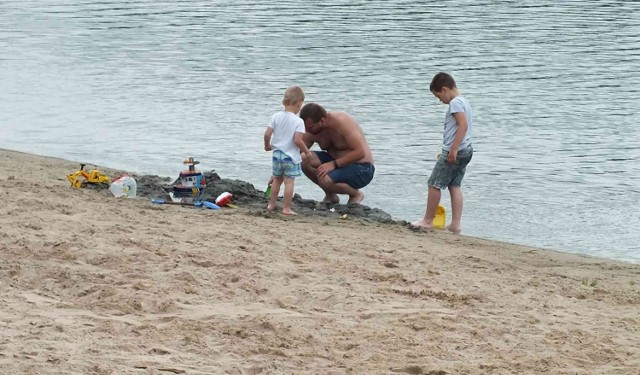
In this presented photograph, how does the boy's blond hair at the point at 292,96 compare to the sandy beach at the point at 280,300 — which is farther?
the boy's blond hair at the point at 292,96

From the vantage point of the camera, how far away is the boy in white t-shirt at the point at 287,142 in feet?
31.5

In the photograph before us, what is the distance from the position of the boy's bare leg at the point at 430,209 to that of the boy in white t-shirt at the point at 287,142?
3.78 feet

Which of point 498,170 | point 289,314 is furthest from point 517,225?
point 289,314

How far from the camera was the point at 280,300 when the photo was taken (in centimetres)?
686

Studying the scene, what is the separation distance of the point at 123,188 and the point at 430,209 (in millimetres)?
2655

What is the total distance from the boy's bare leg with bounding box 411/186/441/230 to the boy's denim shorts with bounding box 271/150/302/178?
1.15m

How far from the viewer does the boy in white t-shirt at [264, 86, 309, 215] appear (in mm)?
9609

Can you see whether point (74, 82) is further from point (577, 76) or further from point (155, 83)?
point (577, 76)

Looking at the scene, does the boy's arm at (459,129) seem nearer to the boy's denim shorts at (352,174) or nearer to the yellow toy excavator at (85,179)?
the boy's denim shorts at (352,174)

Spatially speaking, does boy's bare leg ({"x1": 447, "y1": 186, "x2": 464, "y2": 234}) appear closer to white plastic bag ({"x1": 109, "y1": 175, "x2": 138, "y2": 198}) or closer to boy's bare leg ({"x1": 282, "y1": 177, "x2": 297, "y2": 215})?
boy's bare leg ({"x1": 282, "y1": 177, "x2": 297, "y2": 215})

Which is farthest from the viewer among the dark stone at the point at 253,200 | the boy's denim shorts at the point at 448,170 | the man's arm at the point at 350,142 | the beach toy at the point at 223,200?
the man's arm at the point at 350,142

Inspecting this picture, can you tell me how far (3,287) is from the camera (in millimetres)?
6598

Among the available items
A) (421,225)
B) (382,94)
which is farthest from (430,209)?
(382,94)

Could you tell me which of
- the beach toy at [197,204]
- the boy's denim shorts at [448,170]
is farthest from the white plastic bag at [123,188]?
the boy's denim shorts at [448,170]
